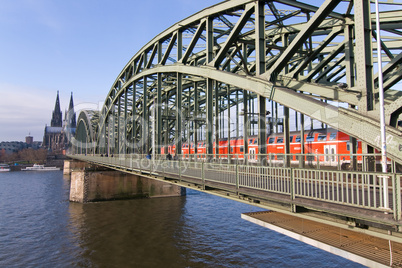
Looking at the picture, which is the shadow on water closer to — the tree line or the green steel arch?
the green steel arch

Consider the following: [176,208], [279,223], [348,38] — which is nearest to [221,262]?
[279,223]

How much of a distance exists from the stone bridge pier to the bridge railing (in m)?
20.8

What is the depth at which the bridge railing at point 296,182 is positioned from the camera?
6.37 meters

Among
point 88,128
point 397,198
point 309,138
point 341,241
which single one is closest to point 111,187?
point 309,138

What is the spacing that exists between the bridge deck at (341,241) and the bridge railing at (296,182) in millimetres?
955

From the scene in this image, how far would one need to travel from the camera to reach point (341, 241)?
7.59 m

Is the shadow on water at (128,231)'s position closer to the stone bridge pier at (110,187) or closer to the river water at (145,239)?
the river water at (145,239)

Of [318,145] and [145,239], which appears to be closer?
[145,239]

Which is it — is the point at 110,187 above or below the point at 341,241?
below

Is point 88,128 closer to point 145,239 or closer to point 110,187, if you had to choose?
point 110,187

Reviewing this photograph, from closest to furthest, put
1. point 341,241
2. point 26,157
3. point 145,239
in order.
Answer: point 341,241
point 145,239
point 26,157

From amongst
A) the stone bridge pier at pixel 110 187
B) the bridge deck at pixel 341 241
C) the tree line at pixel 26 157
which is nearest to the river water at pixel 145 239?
the stone bridge pier at pixel 110 187

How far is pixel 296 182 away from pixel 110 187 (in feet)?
101

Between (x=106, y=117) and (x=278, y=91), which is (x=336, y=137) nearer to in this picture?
(x=278, y=91)
